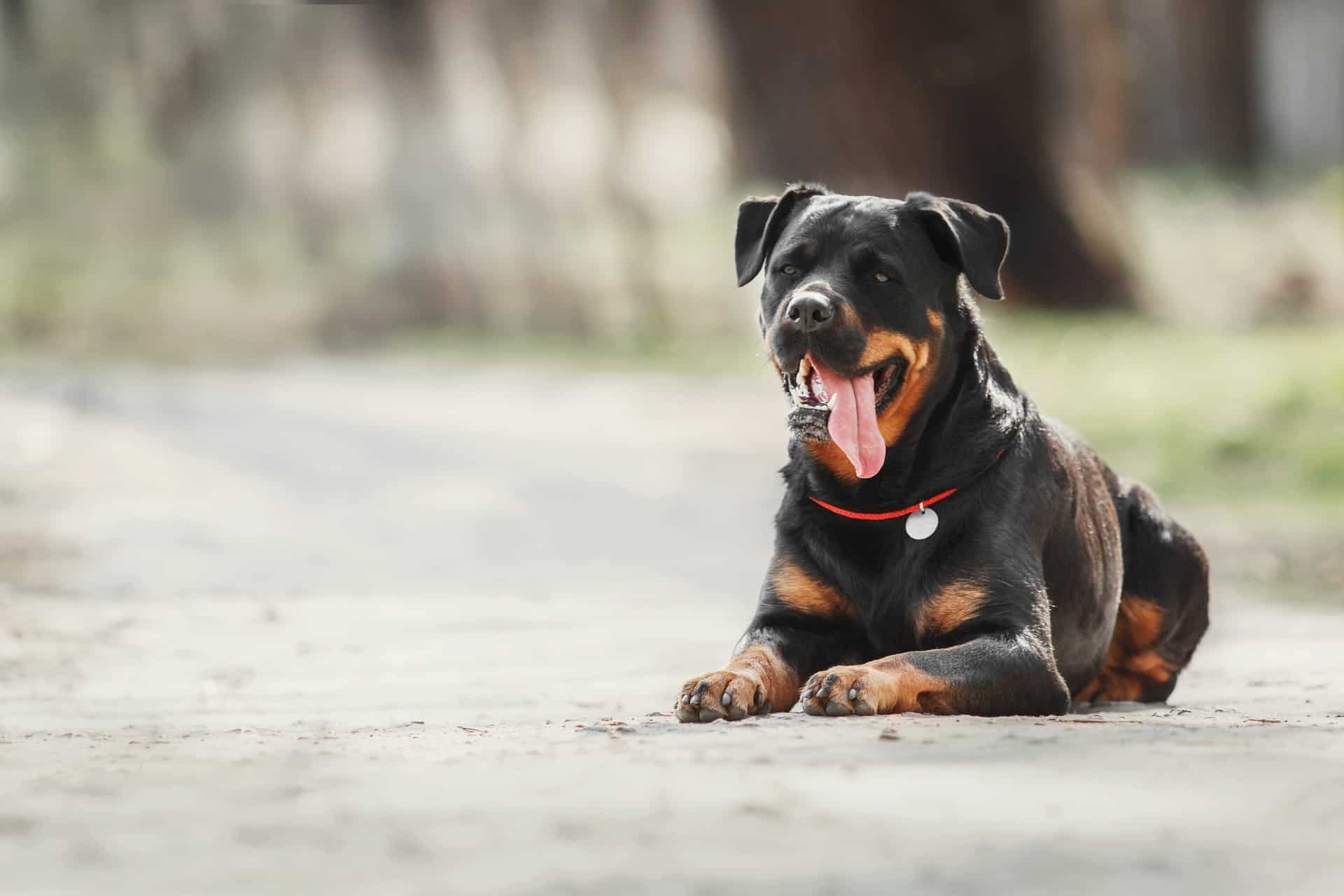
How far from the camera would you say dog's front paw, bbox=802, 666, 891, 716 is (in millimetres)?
4305

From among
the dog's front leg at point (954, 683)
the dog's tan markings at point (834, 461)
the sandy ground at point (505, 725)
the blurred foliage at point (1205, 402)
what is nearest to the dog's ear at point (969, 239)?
the dog's tan markings at point (834, 461)

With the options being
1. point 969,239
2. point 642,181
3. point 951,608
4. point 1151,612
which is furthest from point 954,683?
point 642,181

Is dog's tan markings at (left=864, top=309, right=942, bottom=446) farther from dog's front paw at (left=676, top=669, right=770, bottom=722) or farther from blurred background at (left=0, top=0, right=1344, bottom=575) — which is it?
blurred background at (left=0, top=0, right=1344, bottom=575)

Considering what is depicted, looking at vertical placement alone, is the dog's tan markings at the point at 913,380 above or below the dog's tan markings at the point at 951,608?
above

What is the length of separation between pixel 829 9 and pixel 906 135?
1.56 meters

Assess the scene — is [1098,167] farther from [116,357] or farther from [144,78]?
[144,78]

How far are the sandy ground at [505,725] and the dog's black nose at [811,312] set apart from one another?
1070 millimetres

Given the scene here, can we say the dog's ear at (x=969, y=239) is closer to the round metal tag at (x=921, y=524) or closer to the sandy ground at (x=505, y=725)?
the round metal tag at (x=921, y=524)

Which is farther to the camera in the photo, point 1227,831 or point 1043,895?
point 1227,831

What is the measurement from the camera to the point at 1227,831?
124 inches

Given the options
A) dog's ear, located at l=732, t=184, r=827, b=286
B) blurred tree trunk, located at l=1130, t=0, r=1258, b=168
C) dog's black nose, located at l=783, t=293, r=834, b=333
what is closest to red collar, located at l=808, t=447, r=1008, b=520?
dog's black nose, located at l=783, t=293, r=834, b=333

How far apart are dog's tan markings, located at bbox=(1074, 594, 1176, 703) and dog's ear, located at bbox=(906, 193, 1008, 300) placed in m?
1.22

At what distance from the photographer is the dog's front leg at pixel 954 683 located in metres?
4.33

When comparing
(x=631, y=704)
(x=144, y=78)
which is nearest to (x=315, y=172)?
(x=144, y=78)
